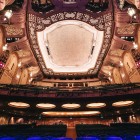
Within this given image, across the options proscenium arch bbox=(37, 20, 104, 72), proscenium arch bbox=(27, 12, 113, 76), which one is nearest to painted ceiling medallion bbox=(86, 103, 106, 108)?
proscenium arch bbox=(27, 12, 113, 76)

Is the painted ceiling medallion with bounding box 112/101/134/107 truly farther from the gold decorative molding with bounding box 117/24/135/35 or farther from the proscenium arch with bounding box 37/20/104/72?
the proscenium arch with bounding box 37/20/104/72

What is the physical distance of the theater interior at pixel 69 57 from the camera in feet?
36.4

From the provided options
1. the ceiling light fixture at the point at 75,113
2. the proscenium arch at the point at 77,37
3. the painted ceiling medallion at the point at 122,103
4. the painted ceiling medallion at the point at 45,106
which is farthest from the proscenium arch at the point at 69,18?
the ceiling light fixture at the point at 75,113

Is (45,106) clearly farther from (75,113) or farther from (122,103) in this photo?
(122,103)

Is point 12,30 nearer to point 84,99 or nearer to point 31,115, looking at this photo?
point 31,115

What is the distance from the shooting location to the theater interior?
437 inches

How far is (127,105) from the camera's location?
11.6 meters

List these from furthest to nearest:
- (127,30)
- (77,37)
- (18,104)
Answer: (77,37), (127,30), (18,104)

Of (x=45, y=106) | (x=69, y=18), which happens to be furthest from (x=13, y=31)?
(x=45, y=106)

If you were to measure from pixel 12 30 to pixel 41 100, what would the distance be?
575 centimetres

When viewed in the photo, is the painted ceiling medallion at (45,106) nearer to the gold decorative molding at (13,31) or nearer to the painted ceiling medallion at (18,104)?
the painted ceiling medallion at (18,104)

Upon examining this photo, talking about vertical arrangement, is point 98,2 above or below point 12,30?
above

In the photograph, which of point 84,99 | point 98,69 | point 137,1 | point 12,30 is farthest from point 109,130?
point 98,69

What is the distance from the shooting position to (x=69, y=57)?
18031mm
